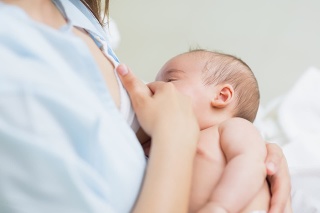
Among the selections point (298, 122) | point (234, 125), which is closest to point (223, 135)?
point (234, 125)

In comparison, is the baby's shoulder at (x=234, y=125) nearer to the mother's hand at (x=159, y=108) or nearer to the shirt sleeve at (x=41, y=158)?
the mother's hand at (x=159, y=108)

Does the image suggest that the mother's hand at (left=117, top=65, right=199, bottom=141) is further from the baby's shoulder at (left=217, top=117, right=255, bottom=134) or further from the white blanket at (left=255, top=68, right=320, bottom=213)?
the white blanket at (left=255, top=68, right=320, bottom=213)

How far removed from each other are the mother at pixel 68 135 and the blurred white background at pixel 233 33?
49.4 inches

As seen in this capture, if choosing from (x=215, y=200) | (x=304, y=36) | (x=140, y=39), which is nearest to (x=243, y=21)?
(x=304, y=36)

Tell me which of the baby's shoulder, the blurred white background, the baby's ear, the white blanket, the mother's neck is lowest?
the white blanket

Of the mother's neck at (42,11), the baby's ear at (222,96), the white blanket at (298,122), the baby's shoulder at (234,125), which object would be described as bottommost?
the white blanket at (298,122)

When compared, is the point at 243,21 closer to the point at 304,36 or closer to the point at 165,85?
the point at 304,36

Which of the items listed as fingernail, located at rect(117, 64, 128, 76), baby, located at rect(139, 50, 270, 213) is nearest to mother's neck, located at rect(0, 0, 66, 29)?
fingernail, located at rect(117, 64, 128, 76)

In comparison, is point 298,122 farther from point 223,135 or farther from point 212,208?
point 212,208

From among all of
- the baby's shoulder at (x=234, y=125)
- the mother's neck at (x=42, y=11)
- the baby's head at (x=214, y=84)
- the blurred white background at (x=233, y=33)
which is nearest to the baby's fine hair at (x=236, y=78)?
the baby's head at (x=214, y=84)

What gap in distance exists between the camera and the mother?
0.54 meters

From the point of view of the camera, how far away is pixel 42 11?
0.67 meters

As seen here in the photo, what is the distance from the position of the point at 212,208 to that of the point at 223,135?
0.55ft

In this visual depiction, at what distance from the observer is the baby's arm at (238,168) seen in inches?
27.4
